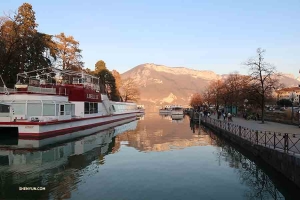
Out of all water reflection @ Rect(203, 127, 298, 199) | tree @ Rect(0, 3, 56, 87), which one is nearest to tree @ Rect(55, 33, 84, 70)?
tree @ Rect(0, 3, 56, 87)

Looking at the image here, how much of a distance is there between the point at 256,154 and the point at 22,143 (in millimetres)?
20996

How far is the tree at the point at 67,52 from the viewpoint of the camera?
6362 centimetres

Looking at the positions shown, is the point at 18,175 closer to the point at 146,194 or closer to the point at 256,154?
the point at 146,194

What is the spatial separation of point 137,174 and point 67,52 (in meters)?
53.6

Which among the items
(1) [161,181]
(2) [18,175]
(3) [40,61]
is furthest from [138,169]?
(3) [40,61]

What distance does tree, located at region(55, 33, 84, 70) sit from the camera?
63.6 meters

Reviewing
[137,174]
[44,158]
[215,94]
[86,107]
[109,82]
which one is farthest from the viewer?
[109,82]

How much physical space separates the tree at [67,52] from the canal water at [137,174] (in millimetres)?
42090

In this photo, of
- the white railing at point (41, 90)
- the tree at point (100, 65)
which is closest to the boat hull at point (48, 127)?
the white railing at point (41, 90)

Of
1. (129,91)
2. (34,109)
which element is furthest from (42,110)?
(129,91)

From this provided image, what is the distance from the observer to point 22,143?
87.5 feet

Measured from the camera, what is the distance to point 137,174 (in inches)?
656

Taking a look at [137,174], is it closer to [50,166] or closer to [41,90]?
[50,166]

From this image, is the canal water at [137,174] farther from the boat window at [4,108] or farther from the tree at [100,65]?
the tree at [100,65]
